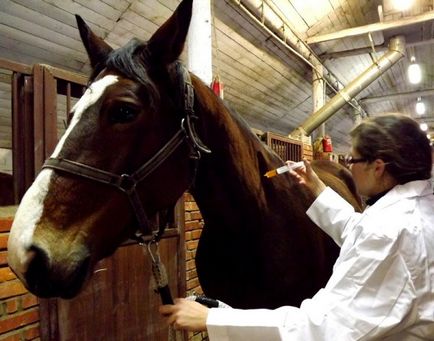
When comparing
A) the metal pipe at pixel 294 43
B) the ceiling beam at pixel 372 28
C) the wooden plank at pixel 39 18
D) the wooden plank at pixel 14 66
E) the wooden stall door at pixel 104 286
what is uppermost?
the ceiling beam at pixel 372 28

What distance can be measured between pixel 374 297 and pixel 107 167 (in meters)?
0.92

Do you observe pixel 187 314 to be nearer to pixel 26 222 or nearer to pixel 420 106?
pixel 26 222

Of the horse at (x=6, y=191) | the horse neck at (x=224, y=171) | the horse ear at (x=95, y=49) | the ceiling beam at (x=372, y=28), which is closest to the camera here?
the horse ear at (x=95, y=49)

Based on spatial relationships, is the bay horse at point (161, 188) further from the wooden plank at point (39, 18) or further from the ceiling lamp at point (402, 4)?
the ceiling lamp at point (402, 4)

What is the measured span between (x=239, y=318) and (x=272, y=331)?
0.11 m

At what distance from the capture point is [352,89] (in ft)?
24.3

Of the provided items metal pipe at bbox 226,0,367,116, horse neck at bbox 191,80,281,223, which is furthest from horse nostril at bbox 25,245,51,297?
metal pipe at bbox 226,0,367,116

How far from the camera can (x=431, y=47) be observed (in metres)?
8.70

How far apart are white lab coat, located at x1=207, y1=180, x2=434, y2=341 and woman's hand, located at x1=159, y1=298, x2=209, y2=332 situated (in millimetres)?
36

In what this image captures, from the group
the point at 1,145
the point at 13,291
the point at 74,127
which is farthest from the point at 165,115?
the point at 1,145

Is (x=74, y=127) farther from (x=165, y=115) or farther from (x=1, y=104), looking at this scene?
(x=1, y=104)

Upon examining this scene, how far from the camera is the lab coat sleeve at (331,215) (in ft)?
6.24

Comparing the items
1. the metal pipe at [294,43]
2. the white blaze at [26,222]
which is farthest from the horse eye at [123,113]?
the metal pipe at [294,43]

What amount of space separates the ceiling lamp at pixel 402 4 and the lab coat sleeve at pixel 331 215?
17.7 feet
